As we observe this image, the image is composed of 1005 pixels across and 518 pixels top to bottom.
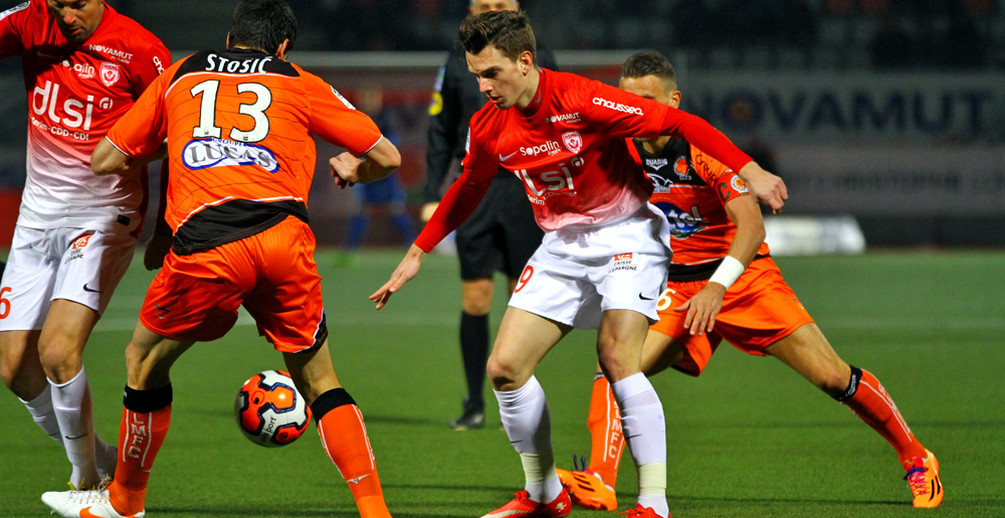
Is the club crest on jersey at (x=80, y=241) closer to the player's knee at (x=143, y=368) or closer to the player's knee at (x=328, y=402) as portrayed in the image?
the player's knee at (x=143, y=368)

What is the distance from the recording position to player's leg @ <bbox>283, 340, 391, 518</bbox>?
3.67m

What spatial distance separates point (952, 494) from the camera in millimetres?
4480

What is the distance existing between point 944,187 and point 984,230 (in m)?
1.04

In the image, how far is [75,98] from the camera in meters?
4.33

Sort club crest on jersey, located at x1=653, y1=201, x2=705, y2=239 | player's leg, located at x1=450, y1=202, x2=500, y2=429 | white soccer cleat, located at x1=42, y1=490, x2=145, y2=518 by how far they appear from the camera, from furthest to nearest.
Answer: player's leg, located at x1=450, y1=202, x2=500, y2=429, club crest on jersey, located at x1=653, y1=201, x2=705, y2=239, white soccer cleat, located at x1=42, y1=490, x2=145, y2=518

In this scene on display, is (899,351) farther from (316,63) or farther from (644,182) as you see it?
(316,63)

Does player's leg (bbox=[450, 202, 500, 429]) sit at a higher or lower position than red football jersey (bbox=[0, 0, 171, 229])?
lower

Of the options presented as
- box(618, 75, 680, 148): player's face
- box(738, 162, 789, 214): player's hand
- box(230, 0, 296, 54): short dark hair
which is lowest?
box(618, 75, 680, 148): player's face

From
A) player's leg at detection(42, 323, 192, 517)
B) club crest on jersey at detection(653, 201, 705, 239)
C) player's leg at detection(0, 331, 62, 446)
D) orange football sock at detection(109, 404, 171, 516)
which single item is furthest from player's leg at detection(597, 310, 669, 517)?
player's leg at detection(0, 331, 62, 446)

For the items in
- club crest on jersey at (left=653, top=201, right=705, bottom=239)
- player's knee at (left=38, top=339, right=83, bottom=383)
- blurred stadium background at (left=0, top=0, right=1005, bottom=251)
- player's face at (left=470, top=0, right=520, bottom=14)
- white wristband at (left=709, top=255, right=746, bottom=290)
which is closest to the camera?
white wristband at (left=709, top=255, right=746, bottom=290)

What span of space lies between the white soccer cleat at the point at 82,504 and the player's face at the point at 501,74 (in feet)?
6.31

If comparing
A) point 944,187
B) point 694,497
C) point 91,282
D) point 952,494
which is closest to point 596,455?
point 694,497

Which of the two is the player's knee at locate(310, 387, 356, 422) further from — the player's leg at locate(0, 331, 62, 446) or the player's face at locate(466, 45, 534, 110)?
the player's leg at locate(0, 331, 62, 446)

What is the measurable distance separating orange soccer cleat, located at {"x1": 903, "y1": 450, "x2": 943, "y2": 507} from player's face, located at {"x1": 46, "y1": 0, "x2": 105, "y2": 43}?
3.60 metres
